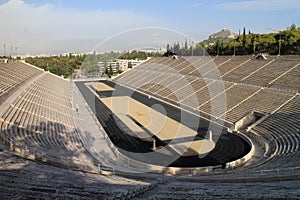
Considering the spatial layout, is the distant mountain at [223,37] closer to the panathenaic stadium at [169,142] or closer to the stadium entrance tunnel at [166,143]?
the panathenaic stadium at [169,142]

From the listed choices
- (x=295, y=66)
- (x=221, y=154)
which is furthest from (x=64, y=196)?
(x=295, y=66)

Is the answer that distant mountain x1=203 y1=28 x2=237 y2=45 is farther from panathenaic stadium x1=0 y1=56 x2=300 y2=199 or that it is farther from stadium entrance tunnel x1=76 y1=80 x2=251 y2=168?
stadium entrance tunnel x1=76 y1=80 x2=251 y2=168

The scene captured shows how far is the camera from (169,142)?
553 inches

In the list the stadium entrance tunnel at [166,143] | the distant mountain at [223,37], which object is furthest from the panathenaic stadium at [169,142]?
the distant mountain at [223,37]

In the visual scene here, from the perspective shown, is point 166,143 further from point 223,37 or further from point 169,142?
point 223,37

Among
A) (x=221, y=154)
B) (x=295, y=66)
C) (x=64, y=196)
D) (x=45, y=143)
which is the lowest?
(x=221, y=154)

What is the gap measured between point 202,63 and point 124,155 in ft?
82.6

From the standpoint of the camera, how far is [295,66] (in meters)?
22.7

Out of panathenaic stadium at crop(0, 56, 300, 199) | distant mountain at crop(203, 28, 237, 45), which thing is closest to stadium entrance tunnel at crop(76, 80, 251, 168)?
panathenaic stadium at crop(0, 56, 300, 199)

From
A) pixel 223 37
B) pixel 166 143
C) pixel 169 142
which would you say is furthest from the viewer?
pixel 223 37

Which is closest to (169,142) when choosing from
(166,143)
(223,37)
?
(166,143)

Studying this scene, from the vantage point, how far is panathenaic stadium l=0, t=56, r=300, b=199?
532cm

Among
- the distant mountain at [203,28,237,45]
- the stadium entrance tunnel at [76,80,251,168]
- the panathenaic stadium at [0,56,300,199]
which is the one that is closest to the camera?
the panathenaic stadium at [0,56,300,199]

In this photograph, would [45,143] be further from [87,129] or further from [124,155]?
[87,129]
